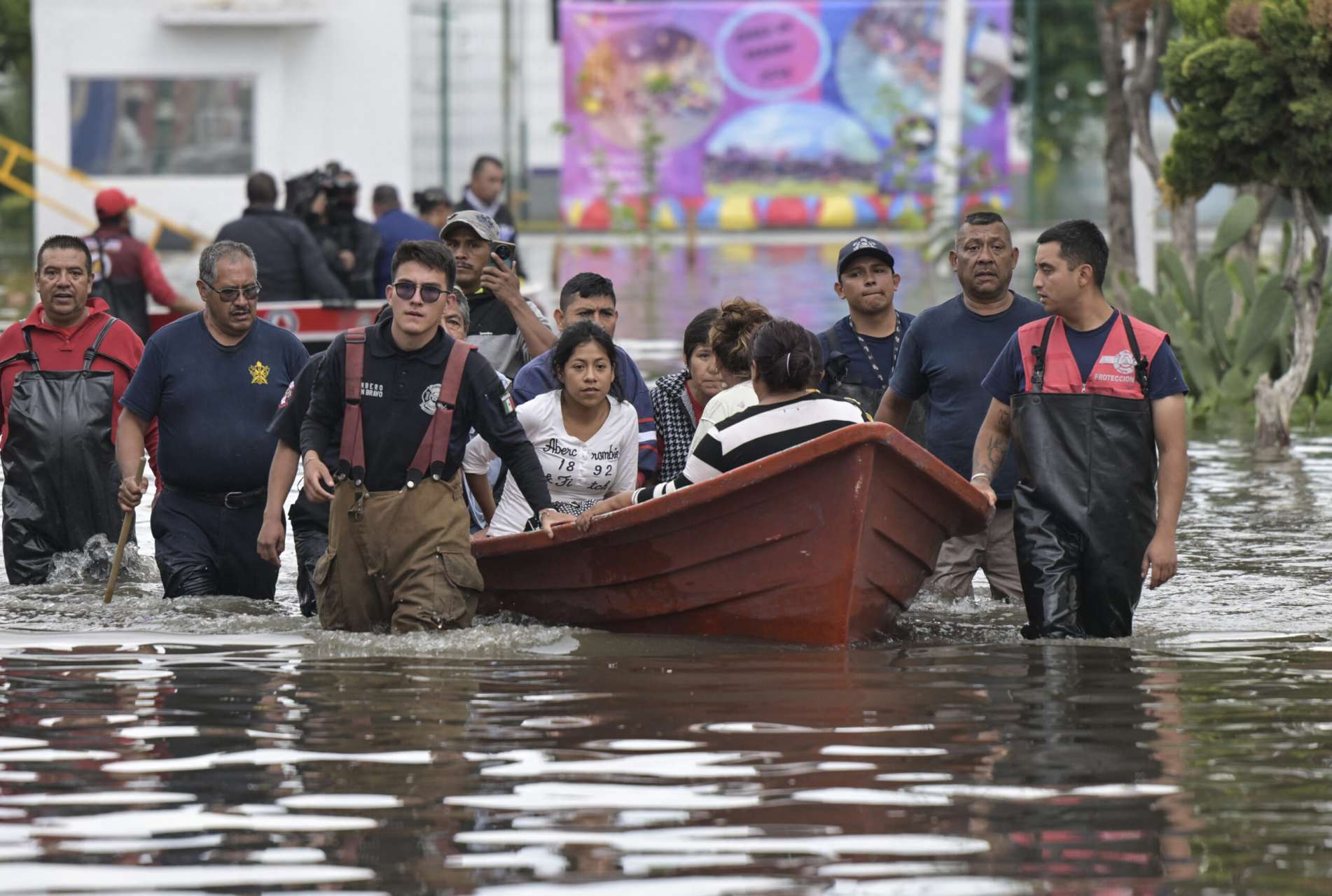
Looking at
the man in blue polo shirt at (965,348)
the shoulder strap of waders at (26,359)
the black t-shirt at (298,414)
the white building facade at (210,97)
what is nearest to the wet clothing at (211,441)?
the black t-shirt at (298,414)

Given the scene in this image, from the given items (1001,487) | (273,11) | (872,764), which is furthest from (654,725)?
(273,11)

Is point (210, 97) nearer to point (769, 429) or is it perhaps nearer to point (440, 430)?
point (440, 430)

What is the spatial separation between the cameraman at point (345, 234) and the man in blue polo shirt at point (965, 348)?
8322 mm

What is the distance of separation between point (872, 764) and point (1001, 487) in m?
2.69

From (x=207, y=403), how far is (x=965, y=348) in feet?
9.52

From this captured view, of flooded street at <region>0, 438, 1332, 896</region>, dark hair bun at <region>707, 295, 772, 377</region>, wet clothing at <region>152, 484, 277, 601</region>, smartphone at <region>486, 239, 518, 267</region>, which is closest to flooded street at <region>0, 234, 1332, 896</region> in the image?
flooded street at <region>0, 438, 1332, 896</region>

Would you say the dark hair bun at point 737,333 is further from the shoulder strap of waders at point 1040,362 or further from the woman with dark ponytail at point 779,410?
the shoulder strap of waders at point 1040,362

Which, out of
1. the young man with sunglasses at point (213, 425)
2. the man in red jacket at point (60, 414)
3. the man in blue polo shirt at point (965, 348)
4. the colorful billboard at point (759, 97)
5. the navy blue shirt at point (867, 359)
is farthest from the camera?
the colorful billboard at point (759, 97)

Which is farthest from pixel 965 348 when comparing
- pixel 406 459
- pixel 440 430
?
pixel 406 459

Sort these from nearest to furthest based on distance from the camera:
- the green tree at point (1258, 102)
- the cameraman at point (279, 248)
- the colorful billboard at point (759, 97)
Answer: the green tree at point (1258, 102) < the cameraman at point (279, 248) < the colorful billboard at point (759, 97)

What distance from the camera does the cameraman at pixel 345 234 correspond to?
1620 cm

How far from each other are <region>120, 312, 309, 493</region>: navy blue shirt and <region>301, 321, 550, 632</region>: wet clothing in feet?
3.39

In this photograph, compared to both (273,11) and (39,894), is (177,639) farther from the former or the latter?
(273,11)

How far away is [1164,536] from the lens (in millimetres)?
→ 7473
